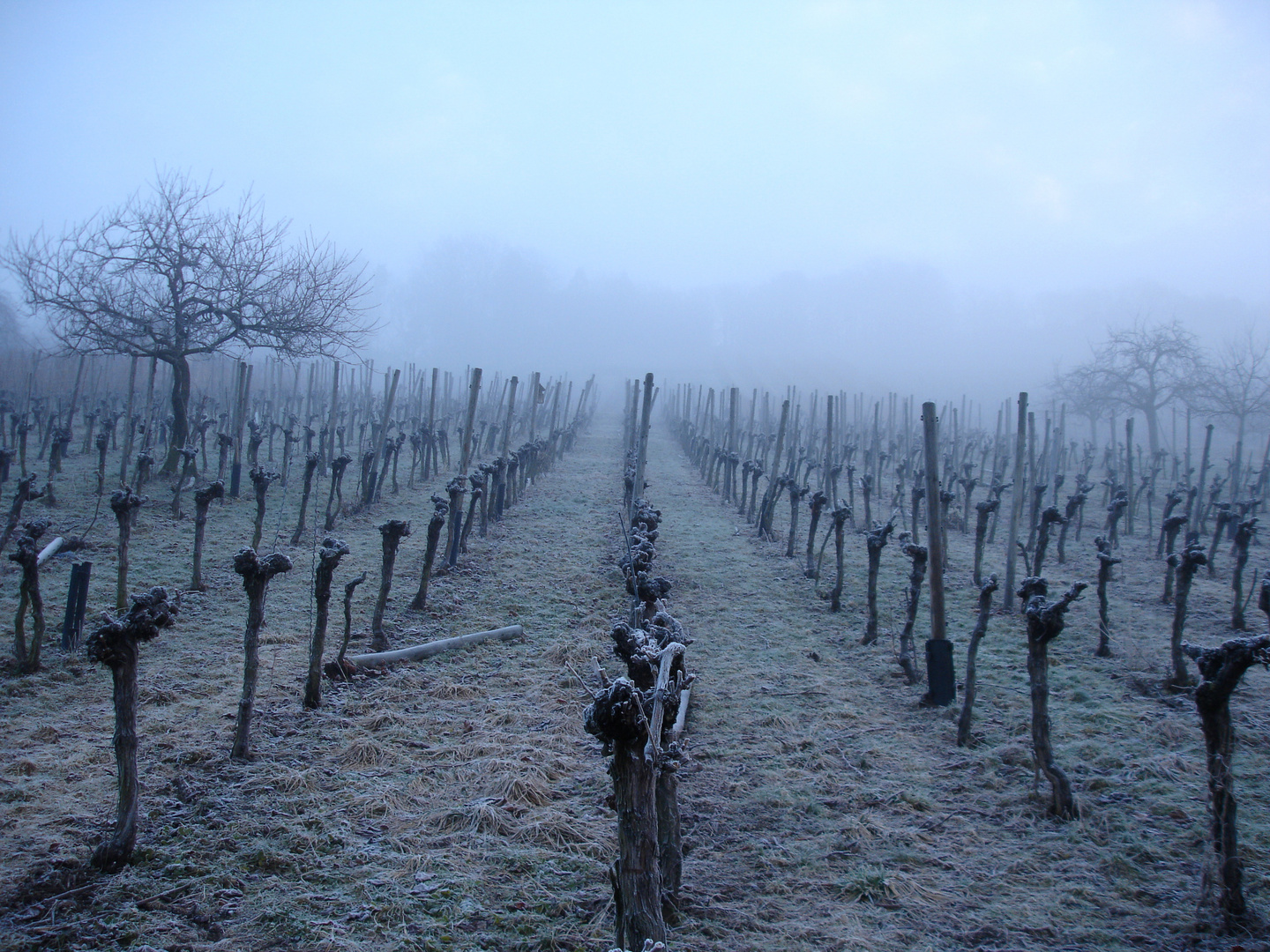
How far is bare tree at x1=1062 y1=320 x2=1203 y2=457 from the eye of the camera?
82.8 ft

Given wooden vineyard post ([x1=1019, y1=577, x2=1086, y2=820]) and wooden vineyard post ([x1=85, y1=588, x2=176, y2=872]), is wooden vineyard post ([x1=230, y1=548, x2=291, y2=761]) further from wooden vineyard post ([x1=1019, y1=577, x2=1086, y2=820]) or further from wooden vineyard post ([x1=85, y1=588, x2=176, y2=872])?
wooden vineyard post ([x1=1019, y1=577, x2=1086, y2=820])

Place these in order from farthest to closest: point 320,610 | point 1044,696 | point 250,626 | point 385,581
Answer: point 385,581
point 320,610
point 250,626
point 1044,696

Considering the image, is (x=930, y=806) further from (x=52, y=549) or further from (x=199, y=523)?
(x=52, y=549)

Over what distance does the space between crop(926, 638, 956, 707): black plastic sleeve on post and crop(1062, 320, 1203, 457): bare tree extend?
24.7 meters

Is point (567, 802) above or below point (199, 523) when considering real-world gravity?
below

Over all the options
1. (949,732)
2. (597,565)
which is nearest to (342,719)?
(949,732)

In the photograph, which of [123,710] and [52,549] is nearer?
[123,710]

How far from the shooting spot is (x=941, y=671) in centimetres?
495

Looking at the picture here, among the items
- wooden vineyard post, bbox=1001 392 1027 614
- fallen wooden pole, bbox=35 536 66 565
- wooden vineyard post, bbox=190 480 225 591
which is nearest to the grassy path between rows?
wooden vineyard post, bbox=1001 392 1027 614

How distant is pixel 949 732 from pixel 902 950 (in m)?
2.20

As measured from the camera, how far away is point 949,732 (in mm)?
4547

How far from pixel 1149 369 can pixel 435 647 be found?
29392 millimetres

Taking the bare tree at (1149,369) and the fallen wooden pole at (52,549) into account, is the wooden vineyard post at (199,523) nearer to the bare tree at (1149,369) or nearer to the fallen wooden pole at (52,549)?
the fallen wooden pole at (52,549)

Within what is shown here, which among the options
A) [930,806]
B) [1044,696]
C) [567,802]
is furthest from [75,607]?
[1044,696]
